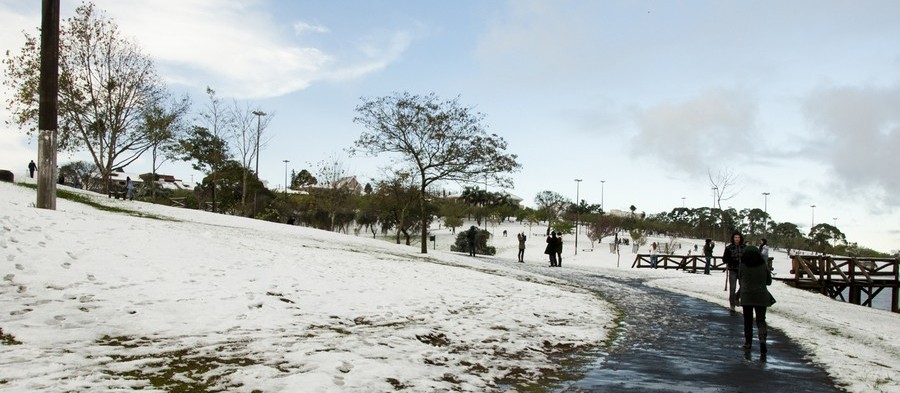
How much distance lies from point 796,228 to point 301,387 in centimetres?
18039

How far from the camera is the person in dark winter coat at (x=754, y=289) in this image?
9.23m

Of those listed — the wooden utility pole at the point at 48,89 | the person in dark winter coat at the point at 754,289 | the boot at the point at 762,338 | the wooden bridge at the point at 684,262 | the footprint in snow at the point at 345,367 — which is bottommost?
the wooden bridge at the point at 684,262

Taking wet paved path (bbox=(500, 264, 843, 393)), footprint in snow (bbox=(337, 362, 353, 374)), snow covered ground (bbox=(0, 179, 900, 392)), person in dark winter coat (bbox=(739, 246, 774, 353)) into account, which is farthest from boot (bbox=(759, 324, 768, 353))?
footprint in snow (bbox=(337, 362, 353, 374))

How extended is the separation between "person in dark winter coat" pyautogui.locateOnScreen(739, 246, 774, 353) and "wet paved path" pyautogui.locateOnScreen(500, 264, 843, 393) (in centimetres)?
51

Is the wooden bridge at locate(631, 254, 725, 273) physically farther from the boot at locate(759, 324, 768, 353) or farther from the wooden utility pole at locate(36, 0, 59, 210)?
the wooden utility pole at locate(36, 0, 59, 210)

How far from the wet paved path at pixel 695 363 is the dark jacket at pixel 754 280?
0.87m

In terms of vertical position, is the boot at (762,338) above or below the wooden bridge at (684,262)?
A: above

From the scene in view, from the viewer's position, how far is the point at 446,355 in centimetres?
755

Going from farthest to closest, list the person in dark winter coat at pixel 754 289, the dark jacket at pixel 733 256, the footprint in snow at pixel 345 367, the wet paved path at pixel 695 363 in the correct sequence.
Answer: the dark jacket at pixel 733 256, the person in dark winter coat at pixel 754 289, the wet paved path at pixel 695 363, the footprint in snow at pixel 345 367

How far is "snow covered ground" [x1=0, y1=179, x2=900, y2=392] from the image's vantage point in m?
5.74

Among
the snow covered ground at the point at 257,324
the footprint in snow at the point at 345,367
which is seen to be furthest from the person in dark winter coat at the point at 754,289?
the footprint in snow at the point at 345,367

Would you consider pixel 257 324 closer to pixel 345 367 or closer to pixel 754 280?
pixel 345 367

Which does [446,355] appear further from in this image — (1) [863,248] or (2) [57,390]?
(1) [863,248]

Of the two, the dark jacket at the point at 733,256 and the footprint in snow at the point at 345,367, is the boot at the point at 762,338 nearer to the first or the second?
the dark jacket at the point at 733,256
